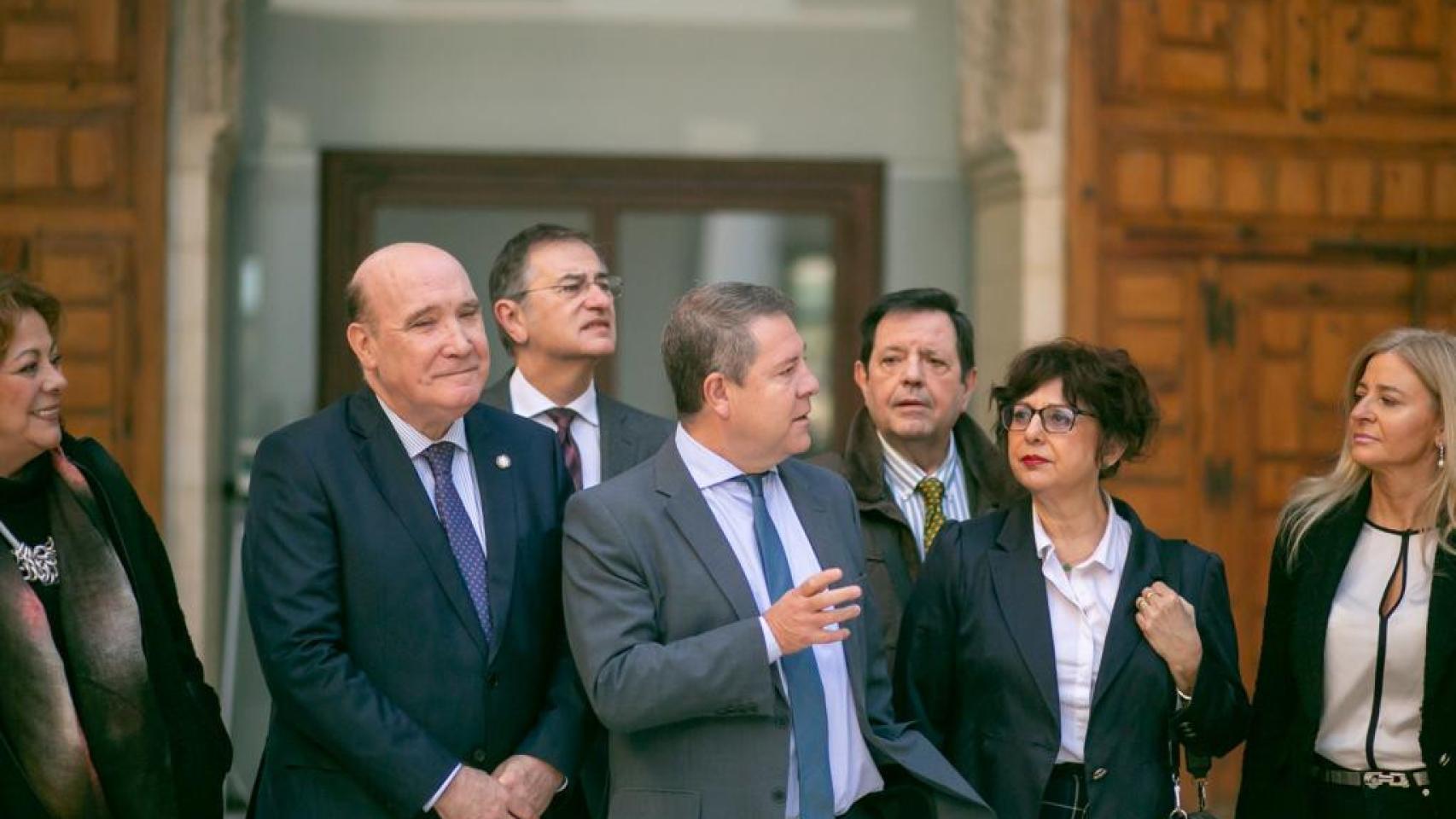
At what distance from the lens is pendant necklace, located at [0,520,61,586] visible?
345cm

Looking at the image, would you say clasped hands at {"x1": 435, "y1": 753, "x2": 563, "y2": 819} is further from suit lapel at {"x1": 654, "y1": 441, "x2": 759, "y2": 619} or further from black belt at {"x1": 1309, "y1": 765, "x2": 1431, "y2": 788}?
black belt at {"x1": 1309, "y1": 765, "x2": 1431, "y2": 788}

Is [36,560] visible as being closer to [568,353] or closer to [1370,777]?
[568,353]

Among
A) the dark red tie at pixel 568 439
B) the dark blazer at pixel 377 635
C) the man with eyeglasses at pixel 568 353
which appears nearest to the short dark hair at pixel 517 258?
the man with eyeglasses at pixel 568 353

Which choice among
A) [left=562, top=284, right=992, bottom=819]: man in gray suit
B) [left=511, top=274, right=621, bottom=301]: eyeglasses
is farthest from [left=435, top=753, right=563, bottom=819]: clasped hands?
[left=511, top=274, right=621, bottom=301]: eyeglasses

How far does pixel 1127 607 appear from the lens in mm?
3752

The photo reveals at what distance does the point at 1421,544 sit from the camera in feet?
13.1

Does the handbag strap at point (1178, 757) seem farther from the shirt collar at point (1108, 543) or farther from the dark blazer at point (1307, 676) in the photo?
the dark blazer at point (1307, 676)

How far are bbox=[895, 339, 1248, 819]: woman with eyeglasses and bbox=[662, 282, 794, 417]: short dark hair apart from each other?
2.16ft

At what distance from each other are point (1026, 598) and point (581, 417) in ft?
4.02

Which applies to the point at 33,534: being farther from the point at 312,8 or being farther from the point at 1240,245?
the point at 1240,245

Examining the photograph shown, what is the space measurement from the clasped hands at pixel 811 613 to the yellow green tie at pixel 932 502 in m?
1.18

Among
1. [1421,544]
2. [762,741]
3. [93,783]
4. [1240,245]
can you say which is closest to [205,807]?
[93,783]

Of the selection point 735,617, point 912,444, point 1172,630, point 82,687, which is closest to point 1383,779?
point 1172,630

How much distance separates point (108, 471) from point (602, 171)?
3.96 m
